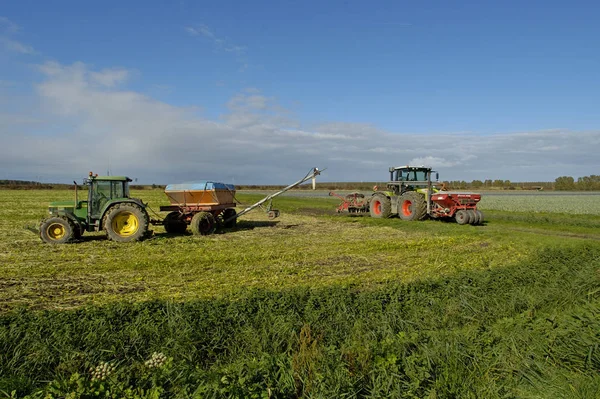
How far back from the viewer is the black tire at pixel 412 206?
17.4 meters

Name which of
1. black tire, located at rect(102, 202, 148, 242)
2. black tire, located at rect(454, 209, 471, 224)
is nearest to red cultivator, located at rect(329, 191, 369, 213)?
black tire, located at rect(454, 209, 471, 224)

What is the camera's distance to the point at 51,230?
1149 cm

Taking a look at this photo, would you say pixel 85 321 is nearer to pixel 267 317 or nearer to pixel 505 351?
pixel 267 317

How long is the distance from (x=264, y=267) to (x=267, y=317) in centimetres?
336

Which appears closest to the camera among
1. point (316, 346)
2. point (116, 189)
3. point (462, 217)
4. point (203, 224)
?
point (316, 346)

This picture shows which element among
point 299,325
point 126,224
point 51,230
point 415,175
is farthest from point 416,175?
point 299,325

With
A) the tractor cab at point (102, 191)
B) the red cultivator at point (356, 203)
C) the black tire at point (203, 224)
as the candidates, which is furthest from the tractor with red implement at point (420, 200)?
the tractor cab at point (102, 191)

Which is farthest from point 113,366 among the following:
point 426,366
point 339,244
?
point 339,244

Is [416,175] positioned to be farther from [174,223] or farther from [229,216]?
[174,223]

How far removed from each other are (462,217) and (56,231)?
1402 cm

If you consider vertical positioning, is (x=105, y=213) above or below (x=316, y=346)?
above

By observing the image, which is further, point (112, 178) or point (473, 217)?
point (473, 217)

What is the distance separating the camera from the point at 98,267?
8539 mm

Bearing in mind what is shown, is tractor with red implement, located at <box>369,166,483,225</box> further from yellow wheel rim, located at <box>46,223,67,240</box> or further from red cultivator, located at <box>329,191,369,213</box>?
yellow wheel rim, located at <box>46,223,67,240</box>
